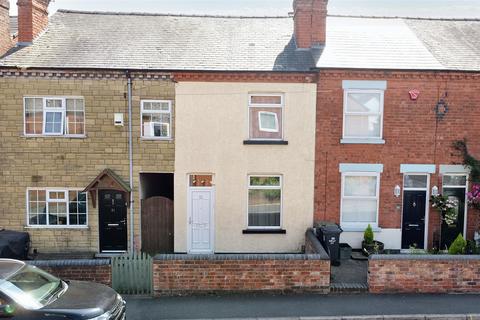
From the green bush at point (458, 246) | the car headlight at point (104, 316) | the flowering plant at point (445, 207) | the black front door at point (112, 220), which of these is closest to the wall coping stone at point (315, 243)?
the green bush at point (458, 246)

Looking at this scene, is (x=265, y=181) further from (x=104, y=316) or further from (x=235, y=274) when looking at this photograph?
(x=104, y=316)

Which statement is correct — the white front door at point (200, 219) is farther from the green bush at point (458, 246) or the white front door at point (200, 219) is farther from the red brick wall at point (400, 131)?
the green bush at point (458, 246)

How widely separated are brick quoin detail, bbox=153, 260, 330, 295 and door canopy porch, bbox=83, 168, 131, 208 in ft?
12.9

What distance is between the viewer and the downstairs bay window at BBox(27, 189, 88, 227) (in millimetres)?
12703

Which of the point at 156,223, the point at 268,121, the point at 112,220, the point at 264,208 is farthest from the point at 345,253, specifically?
the point at 112,220

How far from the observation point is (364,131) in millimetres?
12836

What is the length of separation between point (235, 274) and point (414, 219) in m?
6.69

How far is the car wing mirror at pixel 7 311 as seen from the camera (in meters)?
6.24

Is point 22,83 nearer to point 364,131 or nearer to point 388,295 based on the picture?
point 364,131

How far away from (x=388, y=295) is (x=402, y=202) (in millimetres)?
4302

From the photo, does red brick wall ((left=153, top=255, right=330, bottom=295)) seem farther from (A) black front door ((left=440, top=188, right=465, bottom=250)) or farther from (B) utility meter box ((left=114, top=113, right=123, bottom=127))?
(A) black front door ((left=440, top=188, right=465, bottom=250))

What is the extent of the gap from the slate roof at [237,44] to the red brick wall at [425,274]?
229 inches

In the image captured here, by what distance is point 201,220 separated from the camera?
1295cm

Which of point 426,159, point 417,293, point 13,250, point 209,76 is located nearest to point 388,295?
point 417,293
